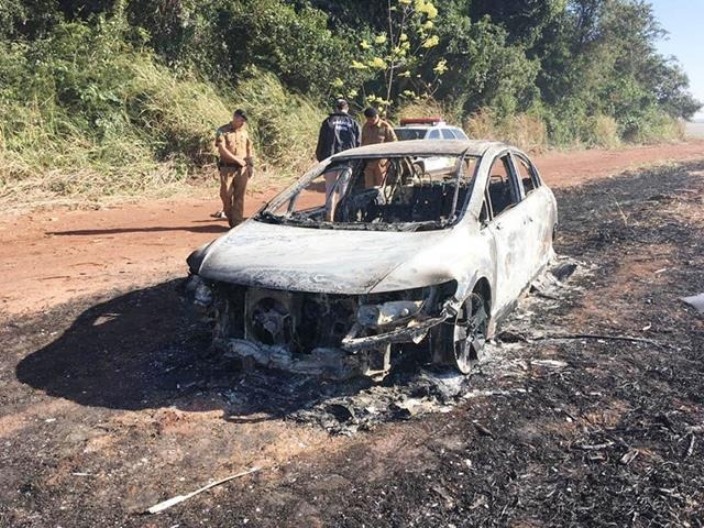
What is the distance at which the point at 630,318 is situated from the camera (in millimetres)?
5930

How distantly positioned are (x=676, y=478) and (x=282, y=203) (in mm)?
3504

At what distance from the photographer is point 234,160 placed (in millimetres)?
9922

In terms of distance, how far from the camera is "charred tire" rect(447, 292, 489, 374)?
4.49 metres

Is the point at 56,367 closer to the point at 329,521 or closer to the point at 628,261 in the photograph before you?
the point at 329,521

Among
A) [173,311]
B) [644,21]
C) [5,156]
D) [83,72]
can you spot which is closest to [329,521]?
[173,311]

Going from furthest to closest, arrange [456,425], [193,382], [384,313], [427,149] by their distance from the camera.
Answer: [427,149]
[193,382]
[384,313]
[456,425]

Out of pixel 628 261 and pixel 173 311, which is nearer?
pixel 173 311

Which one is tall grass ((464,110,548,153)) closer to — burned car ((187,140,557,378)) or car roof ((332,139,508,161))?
car roof ((332,139,508,161))

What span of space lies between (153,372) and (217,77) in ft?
45.5

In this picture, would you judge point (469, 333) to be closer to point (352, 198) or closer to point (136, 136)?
point (352, 198)

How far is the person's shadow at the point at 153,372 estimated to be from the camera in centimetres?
436

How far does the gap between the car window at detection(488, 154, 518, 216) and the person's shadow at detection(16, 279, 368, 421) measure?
8.44 ft

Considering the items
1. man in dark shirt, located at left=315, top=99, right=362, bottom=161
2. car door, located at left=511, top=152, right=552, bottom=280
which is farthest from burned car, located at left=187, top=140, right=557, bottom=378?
man in dark shirt, located at left=315, top=99, right=362, bottom=161

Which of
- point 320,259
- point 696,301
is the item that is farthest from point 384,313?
point 696,301
